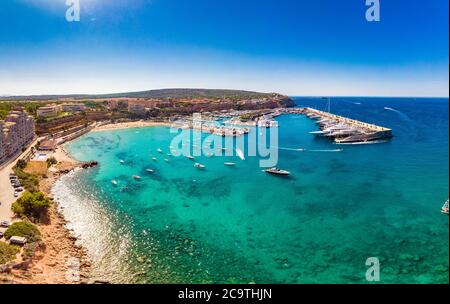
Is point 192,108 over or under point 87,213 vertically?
over

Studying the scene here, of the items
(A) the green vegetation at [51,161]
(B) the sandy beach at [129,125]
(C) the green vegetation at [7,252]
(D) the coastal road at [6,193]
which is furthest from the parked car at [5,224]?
(B) the sandy beach at [129,125]

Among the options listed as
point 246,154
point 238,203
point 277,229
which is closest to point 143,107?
point 246,154

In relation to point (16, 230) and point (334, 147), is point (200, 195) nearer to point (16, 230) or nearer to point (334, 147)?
point (16, 230)

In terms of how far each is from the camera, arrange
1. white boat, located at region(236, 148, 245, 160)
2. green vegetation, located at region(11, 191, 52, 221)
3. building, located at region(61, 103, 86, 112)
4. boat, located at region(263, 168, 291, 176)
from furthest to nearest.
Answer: building, located at region(61, 103, 86, 112)
white boat, located at region(236, 148, 245, 160)
boat, located at region(263, 168, 291, 176)
green vegetation, located at region(11, 191, 52, 221)

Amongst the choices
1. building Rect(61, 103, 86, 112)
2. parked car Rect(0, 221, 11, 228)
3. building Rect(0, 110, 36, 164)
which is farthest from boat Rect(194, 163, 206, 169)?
building Rect(61, 103, 86, 112)

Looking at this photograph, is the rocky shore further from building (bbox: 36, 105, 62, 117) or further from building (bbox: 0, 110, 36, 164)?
building (bbox: 36, 105, 62, 117)

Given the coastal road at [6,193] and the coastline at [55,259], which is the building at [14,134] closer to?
the coastal road at [6,193]

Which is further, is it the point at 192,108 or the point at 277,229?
the point at 192,108

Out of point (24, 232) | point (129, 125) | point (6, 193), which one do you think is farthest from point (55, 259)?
point (129, 125)
